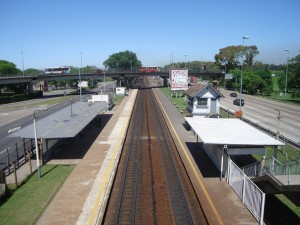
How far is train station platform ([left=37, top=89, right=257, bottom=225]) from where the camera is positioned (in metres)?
15.3

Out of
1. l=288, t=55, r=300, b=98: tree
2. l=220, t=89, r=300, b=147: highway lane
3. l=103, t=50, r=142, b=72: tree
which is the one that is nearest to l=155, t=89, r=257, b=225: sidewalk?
l=220, t=89, r=300, b=147: highway lane

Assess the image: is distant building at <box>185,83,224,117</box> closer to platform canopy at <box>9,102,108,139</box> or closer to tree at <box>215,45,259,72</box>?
platform canopy at <box>9,102,108,139</box>

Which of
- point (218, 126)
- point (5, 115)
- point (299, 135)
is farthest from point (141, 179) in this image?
point (5, 115)

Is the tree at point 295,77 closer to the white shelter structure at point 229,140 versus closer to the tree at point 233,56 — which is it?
the white shelter structure at point 229,140

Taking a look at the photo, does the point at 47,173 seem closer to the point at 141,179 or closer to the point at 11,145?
the point at 141,179

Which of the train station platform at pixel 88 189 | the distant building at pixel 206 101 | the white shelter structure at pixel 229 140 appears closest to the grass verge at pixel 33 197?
the train station platform at pixel 88 189

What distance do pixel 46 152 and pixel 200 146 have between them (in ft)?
48.8

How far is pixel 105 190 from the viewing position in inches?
729

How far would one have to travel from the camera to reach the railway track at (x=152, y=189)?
51.3 ft

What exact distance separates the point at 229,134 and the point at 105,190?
10.0 m

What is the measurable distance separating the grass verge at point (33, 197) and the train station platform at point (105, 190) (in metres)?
0.49

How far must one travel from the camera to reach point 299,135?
3338cm

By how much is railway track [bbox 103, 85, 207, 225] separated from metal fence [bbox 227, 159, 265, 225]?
2.67 m

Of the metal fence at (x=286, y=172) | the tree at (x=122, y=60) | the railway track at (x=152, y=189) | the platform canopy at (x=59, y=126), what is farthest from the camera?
the tree at (x=122, y=60)
